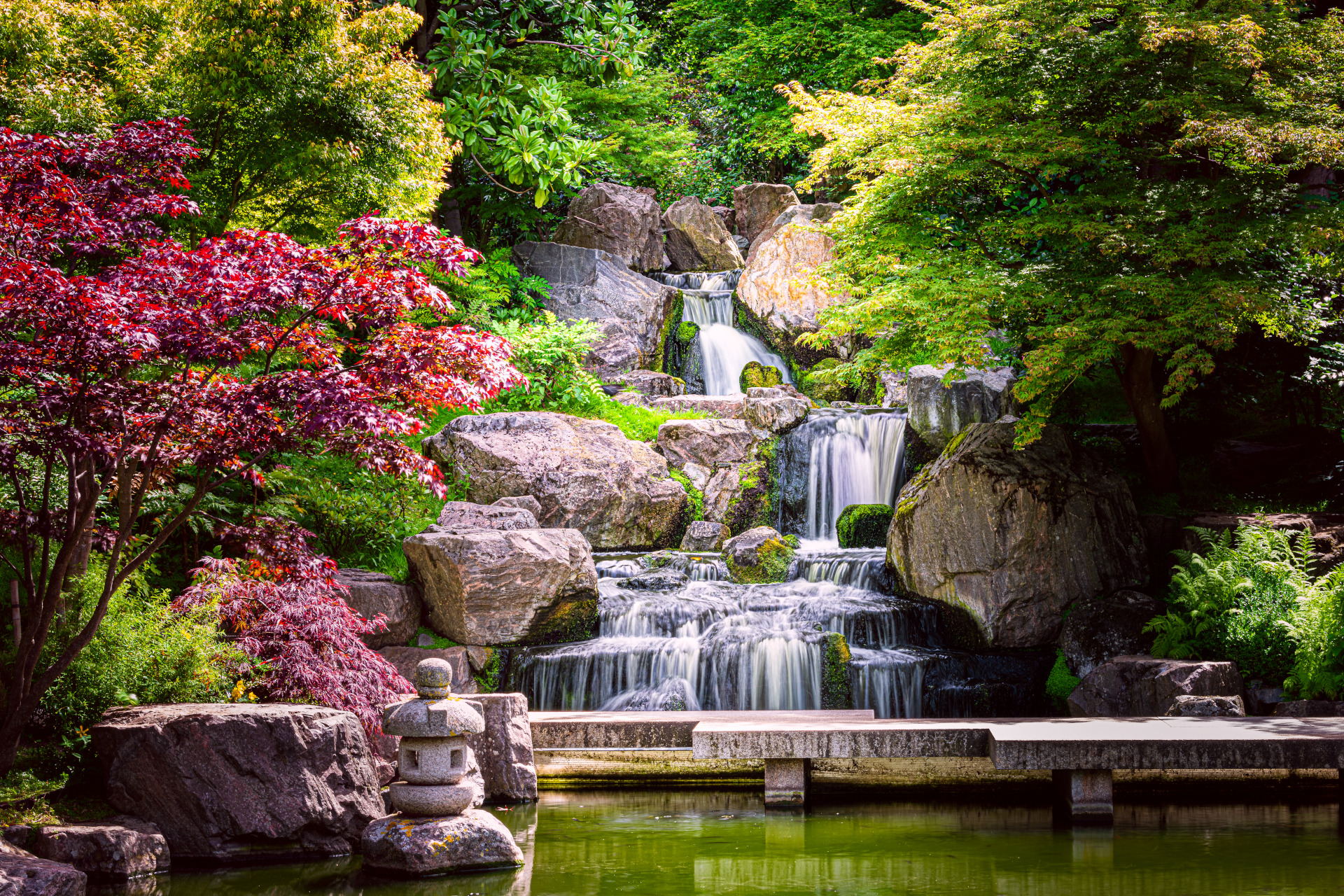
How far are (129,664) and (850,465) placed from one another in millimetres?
10359

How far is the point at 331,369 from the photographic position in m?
6.39

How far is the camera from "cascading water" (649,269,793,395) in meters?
19.3

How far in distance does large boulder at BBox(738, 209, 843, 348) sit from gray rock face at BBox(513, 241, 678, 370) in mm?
1696

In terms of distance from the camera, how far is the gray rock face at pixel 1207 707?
28.8 ft

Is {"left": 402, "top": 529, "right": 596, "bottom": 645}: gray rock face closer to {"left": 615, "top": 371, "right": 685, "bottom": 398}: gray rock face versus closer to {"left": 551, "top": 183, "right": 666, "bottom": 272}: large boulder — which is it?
{"left": 615, "top": 371, "right": 685, "bottom": 398}: gray rock face

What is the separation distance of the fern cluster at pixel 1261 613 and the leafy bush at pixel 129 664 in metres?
8.88

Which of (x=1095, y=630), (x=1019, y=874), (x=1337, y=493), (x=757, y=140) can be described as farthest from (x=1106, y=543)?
(x=757, y=140)

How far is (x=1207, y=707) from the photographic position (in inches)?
346

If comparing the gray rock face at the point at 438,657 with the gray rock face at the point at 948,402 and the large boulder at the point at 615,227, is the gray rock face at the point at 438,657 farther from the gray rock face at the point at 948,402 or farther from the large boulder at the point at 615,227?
the large boulder at the point at 615,227

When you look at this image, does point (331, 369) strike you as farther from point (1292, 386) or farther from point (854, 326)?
point (1292, 386)

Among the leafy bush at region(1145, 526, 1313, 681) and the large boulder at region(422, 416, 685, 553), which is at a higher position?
the large boulder at region(422, 416, 685, 553)

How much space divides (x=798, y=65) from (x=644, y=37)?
30.8 ft

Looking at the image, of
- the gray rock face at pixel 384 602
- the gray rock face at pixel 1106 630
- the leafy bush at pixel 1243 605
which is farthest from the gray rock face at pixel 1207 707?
the gray rock face at pixel 384 602

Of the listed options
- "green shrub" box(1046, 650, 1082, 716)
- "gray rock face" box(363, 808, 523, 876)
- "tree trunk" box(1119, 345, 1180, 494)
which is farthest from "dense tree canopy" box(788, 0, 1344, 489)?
"gray rock face" box(363, 808, 523, 876)
